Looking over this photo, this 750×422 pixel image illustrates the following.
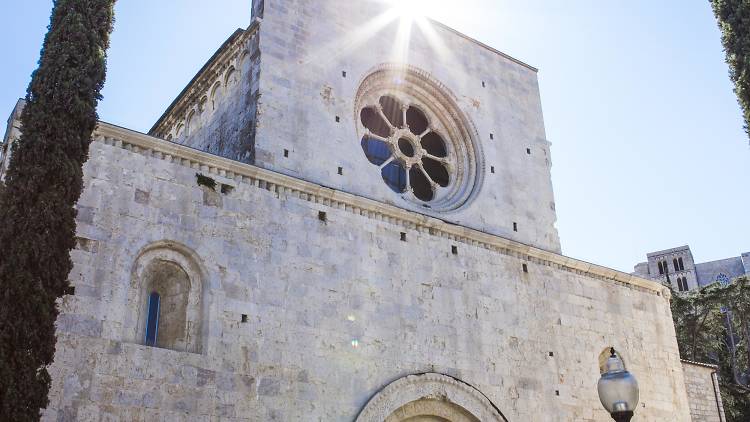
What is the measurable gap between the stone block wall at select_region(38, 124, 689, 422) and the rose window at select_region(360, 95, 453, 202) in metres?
1.79

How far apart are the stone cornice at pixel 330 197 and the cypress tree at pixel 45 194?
0.65 metres

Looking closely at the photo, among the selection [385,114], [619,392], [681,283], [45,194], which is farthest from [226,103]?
[681,283]

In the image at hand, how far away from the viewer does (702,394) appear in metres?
14.5

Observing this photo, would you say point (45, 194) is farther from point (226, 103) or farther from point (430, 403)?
point (430, 403)

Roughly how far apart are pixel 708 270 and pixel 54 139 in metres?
64.9

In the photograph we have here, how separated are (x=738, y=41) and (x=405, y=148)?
5663mm

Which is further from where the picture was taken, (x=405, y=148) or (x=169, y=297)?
(x=405, y=148)

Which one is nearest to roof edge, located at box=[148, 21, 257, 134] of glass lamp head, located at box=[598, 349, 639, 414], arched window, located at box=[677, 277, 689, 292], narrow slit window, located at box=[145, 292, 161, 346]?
narrow slit window, located at box=[145, 292, 161, 346]

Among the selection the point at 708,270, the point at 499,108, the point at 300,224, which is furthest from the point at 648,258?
the point at 300,224

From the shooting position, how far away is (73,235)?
809 cm

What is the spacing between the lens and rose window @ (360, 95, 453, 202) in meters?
13.2

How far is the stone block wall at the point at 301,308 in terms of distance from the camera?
834 cm

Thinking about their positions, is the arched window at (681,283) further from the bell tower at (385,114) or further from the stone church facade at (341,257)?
the bell tower at (385,114)

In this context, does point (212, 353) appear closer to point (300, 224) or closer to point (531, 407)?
point (300, 224)
